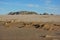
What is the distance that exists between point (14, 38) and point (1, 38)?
78cm

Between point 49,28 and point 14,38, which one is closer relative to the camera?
point 14,38

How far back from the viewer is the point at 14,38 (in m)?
14.3

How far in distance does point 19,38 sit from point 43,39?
1475 millimetres

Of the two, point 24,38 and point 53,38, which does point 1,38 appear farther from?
point 53,38

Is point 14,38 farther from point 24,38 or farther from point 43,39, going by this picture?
point 43,39

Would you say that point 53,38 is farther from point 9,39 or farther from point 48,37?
point 9,39

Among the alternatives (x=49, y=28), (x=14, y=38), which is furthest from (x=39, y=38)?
(x=49, y=28)

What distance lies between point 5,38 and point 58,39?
3165 millimetres

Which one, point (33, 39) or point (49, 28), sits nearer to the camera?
point (33, 39)

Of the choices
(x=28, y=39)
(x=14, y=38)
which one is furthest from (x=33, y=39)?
(x=14, y=38)

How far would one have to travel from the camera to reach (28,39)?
14.0 m

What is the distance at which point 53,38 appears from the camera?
46.9 feet

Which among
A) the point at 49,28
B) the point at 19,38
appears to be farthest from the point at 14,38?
the point at 49,28

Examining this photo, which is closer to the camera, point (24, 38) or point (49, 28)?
point (24, 38)
